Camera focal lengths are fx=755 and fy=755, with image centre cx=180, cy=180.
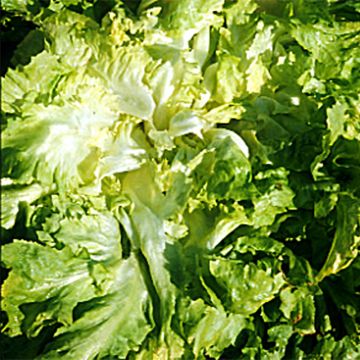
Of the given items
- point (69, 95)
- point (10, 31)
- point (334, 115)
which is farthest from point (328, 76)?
point (10, 31)

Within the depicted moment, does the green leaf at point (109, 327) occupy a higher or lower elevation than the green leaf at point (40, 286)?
lower

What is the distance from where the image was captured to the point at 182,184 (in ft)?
5.73

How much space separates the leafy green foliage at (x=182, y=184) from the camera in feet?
5.60

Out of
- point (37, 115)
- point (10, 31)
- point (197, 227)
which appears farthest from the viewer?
point (10, 31)

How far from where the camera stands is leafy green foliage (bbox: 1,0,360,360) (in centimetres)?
171

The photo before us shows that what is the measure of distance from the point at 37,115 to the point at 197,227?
0.46m

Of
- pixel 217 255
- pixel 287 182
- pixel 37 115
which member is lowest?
pixel 217 255

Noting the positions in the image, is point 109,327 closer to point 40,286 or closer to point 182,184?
point 40,286

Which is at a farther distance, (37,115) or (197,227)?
(197,227)

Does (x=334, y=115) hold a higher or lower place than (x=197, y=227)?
higher

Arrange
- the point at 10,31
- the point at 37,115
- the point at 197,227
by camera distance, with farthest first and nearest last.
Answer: the point at 10,31 → the point at 197,227 → the point at 37,115

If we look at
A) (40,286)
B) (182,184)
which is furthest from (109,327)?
(182,184)

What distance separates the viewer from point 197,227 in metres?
1.80

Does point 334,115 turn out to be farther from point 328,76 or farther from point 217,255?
point 217,255
